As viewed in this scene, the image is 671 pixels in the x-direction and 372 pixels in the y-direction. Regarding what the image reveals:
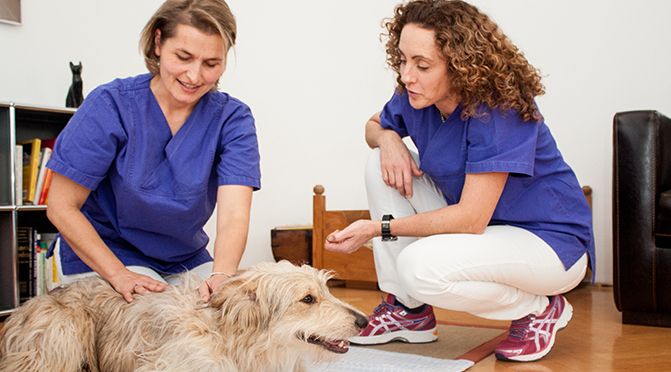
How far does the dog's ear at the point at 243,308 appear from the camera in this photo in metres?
1.57

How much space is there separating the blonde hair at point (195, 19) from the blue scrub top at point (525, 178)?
2.39ft

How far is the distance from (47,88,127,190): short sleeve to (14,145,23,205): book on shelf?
138 cm

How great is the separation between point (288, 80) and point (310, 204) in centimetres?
86

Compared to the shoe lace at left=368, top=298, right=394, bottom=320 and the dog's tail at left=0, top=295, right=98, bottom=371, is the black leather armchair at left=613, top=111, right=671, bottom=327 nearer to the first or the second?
the shoe lace at left=368, top=298, right=394, bottom=320

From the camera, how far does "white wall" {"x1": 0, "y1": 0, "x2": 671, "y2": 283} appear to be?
394 centimetres

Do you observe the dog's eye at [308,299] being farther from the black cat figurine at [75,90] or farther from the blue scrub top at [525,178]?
the black cat figurine at [75,90]

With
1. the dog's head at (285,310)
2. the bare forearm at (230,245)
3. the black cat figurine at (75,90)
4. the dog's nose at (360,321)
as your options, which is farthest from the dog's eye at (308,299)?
the black cat figurine at (75,90)

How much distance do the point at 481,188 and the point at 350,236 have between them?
414 millimetres

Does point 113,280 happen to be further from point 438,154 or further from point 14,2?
point 14,2

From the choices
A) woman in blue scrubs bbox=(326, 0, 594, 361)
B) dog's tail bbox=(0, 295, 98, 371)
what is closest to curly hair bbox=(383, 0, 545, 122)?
woman in blue scrubs bbox=(326, 0, 594, 361)

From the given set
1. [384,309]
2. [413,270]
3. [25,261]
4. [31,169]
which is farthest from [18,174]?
[413,270]

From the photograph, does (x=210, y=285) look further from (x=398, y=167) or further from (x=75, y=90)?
(x=75, y=90)

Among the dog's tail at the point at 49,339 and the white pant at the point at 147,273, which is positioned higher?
the white pant at the point at 147,273

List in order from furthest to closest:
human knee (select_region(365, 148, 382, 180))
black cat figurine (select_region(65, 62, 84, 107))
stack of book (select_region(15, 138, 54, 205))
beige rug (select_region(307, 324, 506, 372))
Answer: black cat figurine (select_region(65, 62, 84, 107))
stack of book (select_region(15, 138, 54, 205))
human knee (select_region(365, 148, 382, 180))
beige rug (select_region(307, 324, 506, 372))
